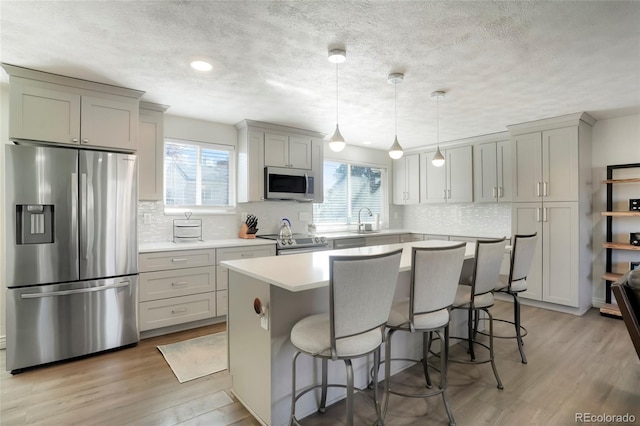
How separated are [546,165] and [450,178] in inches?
57.1

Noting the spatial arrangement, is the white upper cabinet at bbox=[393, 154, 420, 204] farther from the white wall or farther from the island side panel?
the island side panel

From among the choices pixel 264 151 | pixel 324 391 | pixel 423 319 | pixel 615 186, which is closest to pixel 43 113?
pixel 264 151

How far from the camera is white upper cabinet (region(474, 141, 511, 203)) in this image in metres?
4.70

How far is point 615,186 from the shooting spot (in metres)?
4.05

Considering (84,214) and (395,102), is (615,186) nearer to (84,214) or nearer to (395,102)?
(395,102)

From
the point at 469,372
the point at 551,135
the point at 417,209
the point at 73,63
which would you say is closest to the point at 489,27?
the point at 469,372

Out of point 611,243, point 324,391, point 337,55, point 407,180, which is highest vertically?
point 337,55

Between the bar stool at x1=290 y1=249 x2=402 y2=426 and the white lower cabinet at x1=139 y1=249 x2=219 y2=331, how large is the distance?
214 cm

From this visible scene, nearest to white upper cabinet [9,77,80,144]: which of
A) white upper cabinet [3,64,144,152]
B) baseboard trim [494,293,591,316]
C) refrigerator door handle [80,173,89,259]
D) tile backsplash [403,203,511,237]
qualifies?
white upper cabinet [3,64,144,152]

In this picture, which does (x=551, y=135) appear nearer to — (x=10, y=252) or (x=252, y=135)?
(x=252, y=135)

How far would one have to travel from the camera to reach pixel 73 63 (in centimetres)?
251

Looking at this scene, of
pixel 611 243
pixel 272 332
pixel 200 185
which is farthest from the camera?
pixel 200 185

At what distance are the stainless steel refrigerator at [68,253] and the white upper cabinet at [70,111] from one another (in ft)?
0.40

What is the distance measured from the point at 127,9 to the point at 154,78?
1.03 m
